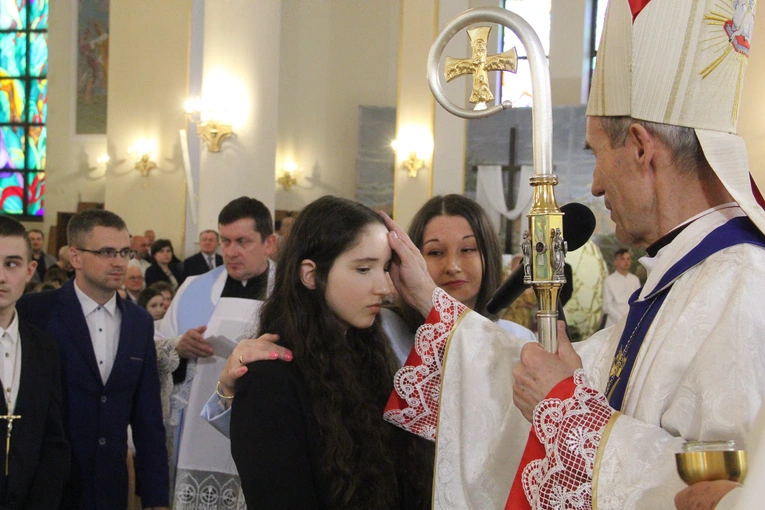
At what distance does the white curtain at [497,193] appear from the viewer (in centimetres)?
1479

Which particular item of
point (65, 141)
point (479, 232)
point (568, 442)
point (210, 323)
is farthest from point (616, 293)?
point (65, 141)

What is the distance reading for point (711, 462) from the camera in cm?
96

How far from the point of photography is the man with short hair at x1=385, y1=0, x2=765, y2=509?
1.42 meters

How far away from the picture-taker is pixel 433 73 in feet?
6.07

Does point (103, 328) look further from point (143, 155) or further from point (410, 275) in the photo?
point (143, 155)

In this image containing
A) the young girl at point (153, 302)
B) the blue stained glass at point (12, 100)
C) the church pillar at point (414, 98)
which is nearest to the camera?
the young girl at point (153, 302)

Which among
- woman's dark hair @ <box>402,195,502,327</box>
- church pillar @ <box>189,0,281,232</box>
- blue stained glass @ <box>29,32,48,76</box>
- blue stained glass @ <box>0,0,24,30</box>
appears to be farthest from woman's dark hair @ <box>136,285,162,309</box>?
blue stained glass @ <box>0,0,24,30</box>

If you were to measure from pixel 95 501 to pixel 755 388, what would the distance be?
273 centimetres

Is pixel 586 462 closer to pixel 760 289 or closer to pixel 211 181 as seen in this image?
pixel 760 289

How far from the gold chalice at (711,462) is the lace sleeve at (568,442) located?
18.9 inches

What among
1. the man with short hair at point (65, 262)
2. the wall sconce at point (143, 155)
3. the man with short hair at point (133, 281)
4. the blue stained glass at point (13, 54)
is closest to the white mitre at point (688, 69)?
the man with short hair at point (133, 281)

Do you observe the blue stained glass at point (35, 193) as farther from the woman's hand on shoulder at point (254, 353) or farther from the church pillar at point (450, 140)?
the woman's hand on shoulder at point (254, 353)

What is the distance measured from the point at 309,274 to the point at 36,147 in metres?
17.1

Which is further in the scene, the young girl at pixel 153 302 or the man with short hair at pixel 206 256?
the man with short hair at pixel 206 256
